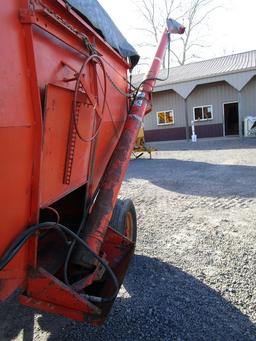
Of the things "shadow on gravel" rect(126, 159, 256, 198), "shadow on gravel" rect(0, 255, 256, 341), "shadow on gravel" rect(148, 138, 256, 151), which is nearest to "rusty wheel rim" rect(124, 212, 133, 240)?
A: "shadow on gravel" rect(0, 255, 256, 341)

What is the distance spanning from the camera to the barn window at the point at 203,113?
76.2ft

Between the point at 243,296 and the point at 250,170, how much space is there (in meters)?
7.28

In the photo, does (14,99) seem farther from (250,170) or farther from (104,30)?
(250,170)

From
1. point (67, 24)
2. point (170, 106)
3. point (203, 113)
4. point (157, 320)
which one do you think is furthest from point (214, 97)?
point (67, 24)

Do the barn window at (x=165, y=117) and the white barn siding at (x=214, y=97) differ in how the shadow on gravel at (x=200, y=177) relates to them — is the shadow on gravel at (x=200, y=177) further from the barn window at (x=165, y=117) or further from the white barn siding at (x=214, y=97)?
the barn window at (x=165, y=117)

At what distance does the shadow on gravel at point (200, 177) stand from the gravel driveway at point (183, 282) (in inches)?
14.0

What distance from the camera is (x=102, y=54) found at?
3.48 meters

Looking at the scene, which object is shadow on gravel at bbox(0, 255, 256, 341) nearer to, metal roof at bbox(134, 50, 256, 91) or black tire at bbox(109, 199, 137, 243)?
black tire at bbox(109, 199, 137, 243)

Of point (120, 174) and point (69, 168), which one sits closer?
point (69, 168)

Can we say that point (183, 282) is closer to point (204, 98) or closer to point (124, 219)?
point (124, 219)

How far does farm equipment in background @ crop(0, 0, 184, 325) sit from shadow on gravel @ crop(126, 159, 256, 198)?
458cm

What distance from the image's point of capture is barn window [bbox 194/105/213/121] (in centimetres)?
2322

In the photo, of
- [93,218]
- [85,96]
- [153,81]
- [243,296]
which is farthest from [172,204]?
[85,96]

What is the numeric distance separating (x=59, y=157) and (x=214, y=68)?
73.8ft
